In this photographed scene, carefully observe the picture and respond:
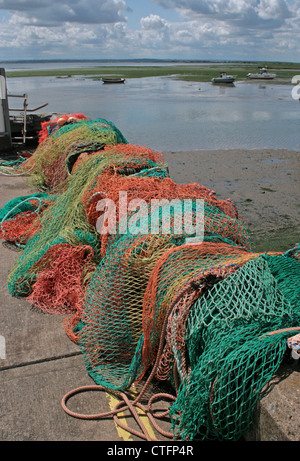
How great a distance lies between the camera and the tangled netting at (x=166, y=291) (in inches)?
96.6

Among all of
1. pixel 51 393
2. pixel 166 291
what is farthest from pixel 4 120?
pixel 166 291

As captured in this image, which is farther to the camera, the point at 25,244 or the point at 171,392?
the point at 25,244

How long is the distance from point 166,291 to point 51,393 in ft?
3.68

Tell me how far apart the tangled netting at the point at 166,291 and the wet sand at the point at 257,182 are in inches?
116

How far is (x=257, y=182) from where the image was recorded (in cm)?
1073

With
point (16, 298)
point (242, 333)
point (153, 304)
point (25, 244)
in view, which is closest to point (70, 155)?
point (25, 244)

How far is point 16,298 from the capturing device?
4363 mm

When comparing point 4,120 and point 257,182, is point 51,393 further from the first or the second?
point 4,120

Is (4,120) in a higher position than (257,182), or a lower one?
higher

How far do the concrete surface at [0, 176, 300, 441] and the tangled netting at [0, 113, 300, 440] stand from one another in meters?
0.10

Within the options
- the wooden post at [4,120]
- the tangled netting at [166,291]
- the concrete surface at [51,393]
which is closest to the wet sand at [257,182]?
the tangled netting at [166,291]

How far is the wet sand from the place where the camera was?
24.4 ft
